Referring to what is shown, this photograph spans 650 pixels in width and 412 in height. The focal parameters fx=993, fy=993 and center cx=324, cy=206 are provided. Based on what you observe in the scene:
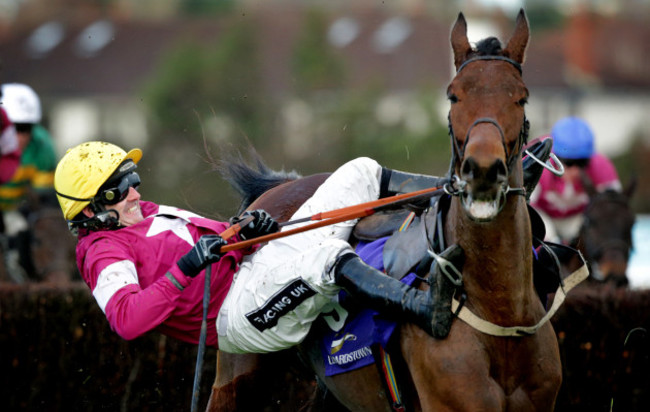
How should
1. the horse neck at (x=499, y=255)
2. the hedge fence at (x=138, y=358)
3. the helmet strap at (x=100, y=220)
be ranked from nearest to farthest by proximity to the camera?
1. the horse neck at (x=499, y=255)
2. the helmet strap at (x=100, y=220)
3. the hedge fence at (x=138, y=358)

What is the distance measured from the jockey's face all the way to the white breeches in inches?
20.7

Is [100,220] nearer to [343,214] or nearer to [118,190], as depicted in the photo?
[118,190]

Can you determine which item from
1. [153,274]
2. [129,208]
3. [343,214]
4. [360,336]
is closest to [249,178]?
[129,208]

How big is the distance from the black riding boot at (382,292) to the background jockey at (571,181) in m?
4.33

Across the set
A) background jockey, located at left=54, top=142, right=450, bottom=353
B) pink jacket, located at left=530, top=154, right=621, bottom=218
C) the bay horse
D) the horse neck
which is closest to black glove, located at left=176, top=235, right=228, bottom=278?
background jockey, located at left=54, top=142, right=450, bottom=353

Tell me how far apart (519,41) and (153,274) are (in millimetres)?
1877

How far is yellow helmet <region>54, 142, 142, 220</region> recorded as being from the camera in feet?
14.0

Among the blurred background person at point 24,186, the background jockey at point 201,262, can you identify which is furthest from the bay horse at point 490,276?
the blurred background person at point 24,186

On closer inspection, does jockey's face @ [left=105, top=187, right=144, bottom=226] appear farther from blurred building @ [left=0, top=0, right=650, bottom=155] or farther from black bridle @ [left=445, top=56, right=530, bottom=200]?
blurred building @ [left=0, top=0, right=650, bottom=155]

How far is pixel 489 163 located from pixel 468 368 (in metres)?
0.80

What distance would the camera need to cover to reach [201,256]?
3965mm

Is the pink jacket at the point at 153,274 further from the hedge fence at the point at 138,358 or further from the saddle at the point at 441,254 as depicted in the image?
the hedge fence at the point at 138,358

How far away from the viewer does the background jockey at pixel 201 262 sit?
3.95 meters

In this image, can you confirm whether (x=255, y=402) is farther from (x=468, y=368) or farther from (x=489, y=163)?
(x=489, y=163)
